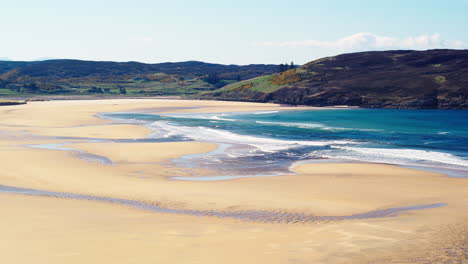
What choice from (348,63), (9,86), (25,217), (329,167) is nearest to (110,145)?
(329,167)

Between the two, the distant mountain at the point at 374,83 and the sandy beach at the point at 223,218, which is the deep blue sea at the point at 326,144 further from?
the distant mountain at the point at 374,83

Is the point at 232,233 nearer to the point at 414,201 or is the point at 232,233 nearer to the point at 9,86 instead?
the point at 414,201

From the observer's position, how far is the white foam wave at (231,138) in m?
34.2

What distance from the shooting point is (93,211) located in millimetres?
15461

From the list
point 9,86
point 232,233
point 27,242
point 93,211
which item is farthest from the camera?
point 9,86

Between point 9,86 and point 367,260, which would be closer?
point 367,260

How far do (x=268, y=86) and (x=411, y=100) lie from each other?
111 ft

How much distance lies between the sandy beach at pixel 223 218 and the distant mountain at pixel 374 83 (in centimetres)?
6300

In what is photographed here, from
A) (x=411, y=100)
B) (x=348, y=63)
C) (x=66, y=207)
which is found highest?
(x=348, y=63)

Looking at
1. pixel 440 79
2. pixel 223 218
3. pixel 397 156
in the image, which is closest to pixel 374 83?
pixel 440 79

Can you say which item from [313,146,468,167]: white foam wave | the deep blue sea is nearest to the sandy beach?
the deep blue sea

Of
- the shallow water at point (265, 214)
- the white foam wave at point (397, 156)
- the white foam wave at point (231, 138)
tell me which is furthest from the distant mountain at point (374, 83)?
the shallow water at point (265, 214)

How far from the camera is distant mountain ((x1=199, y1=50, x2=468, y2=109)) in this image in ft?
271

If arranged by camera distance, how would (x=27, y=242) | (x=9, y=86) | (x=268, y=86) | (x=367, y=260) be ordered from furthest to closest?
(x=9, y=86), (x=268, y=86), (x=27, y=242), (x=367, y=260)
